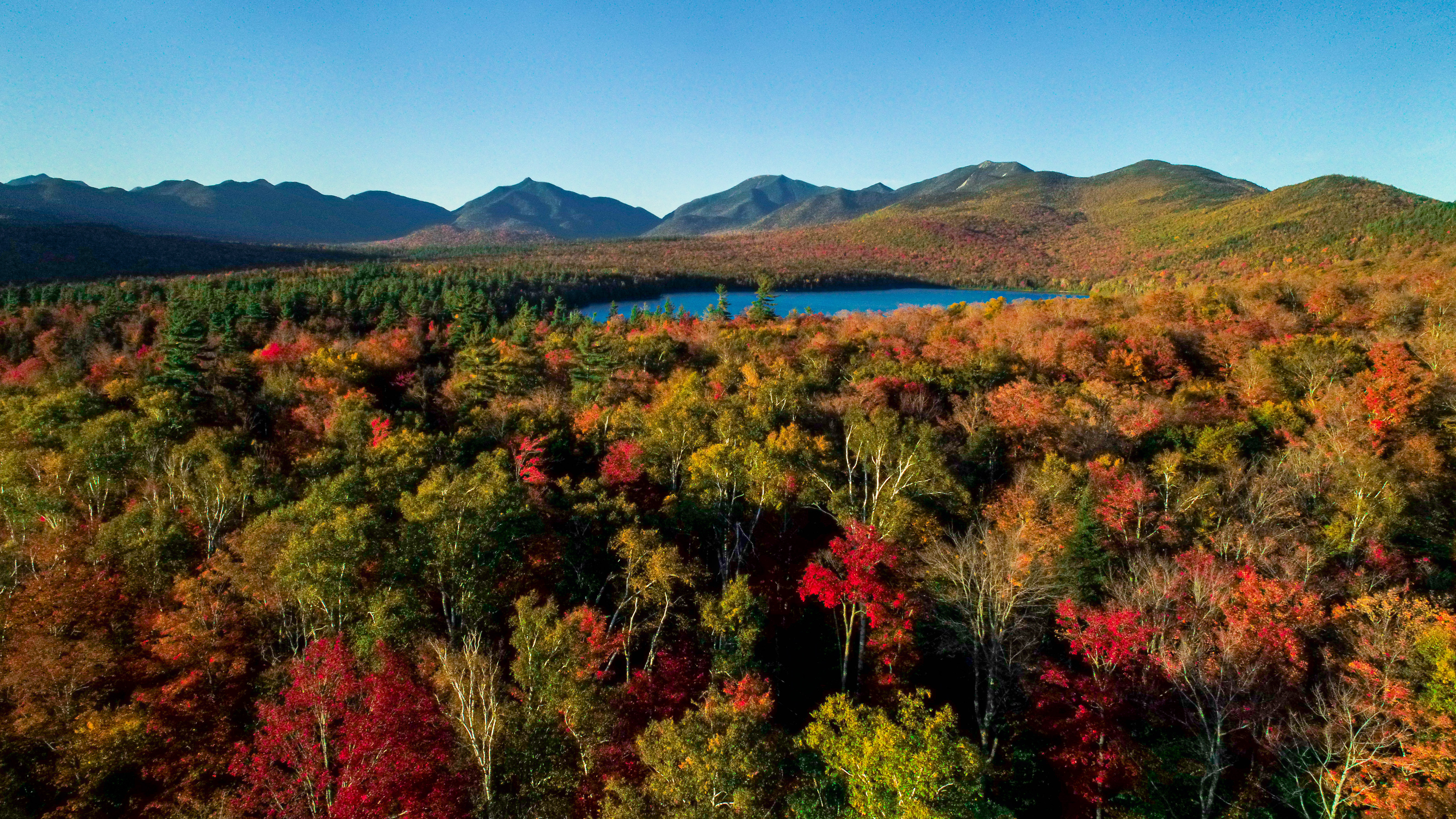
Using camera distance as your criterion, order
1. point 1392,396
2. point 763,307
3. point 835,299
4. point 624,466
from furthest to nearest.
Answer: point 835,299
point 763,307
point 1392,396
point 624,466

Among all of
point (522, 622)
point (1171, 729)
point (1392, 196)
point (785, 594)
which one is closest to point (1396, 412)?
point (1171, 729)

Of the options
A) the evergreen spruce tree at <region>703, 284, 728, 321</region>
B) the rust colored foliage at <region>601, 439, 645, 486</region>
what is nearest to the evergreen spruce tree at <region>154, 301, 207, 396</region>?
the rust colored foliage at <region>601, 439, 645, 486</region>

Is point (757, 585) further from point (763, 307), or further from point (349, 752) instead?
point (763, 307)

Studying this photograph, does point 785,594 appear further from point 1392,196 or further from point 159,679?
point 1392,196

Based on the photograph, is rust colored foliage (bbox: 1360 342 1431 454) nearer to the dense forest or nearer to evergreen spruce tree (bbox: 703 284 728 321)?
the dense forest

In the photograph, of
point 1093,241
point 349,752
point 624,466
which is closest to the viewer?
point 349,752

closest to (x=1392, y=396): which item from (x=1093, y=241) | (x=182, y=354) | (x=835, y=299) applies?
(x=182, y=354)

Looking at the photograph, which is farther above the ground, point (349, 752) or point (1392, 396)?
point (1392, 396)
